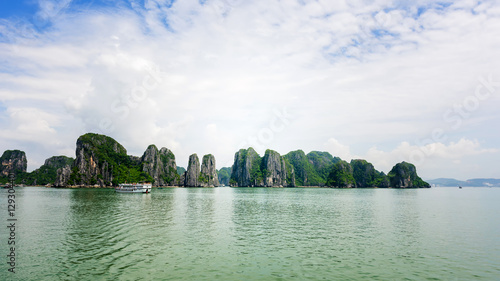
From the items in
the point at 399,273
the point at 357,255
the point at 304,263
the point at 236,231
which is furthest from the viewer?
the point at 236,231

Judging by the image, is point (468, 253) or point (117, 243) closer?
point (468, 253)

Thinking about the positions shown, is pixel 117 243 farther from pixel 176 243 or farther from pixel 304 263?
pixel 304 263

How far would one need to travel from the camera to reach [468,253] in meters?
24.6

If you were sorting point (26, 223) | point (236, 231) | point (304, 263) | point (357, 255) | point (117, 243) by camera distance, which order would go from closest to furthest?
point (304, 263), point (357, 255), point (117, 243), point (236, 231), point (26, 223)

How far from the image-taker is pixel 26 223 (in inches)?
1492

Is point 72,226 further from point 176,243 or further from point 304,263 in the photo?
point 304,263

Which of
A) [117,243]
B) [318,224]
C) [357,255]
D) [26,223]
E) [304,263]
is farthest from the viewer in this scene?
[318,224]

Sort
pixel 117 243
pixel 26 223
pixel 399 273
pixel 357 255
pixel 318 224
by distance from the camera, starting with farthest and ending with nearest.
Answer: pixel 318 224
pixel 26 223
pixel 117 243
pixel 357 255
pixel 399 273

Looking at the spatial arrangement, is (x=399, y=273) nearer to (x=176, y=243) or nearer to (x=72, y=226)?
(x=176, y=243)

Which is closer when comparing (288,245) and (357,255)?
(357,255)

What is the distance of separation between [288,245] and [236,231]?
9674 mm

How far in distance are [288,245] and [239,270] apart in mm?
8857

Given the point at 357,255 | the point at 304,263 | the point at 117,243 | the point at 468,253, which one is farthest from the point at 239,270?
the point at 468,253

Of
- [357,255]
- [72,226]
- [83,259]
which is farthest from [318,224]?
[72,226]
